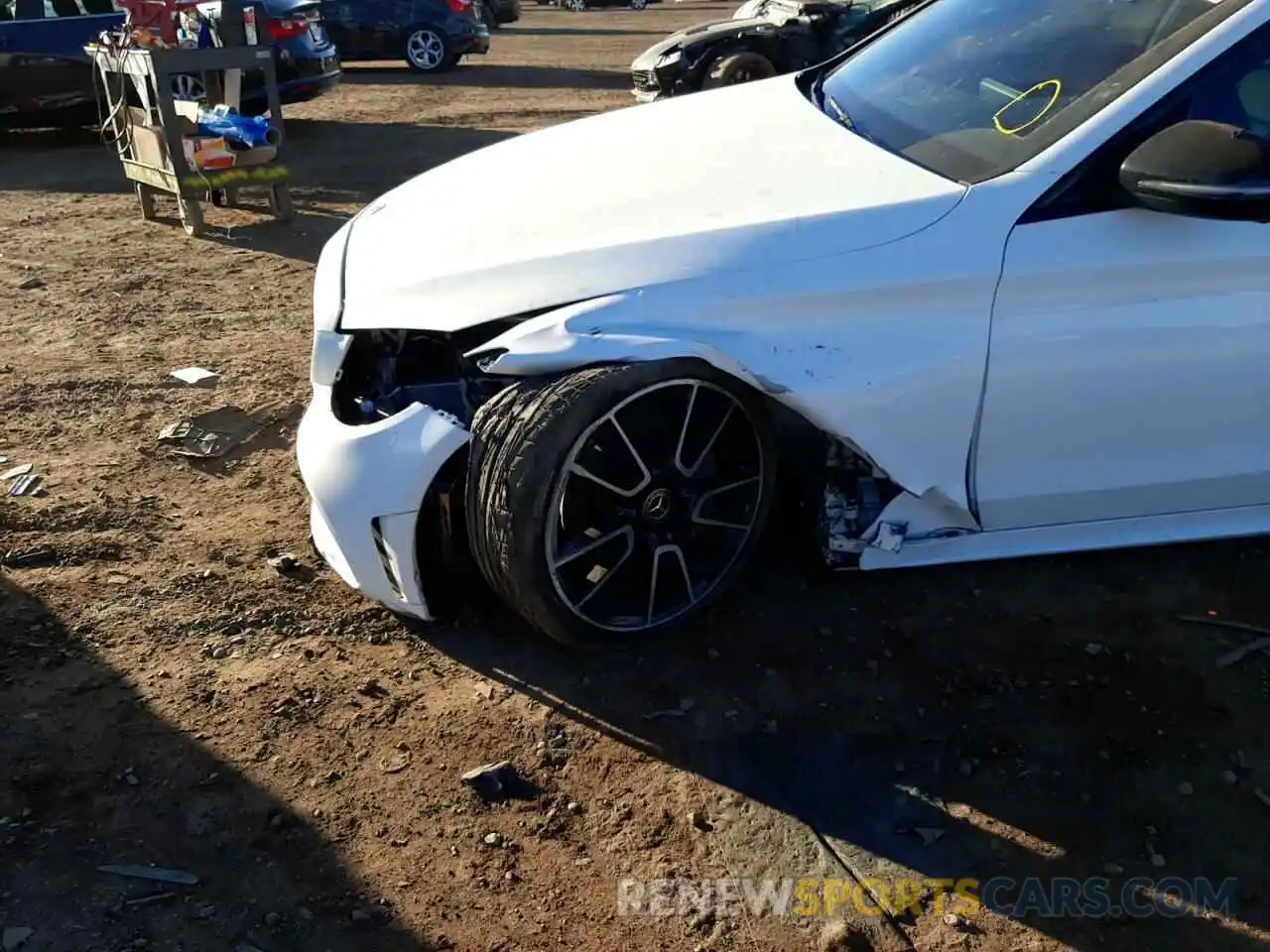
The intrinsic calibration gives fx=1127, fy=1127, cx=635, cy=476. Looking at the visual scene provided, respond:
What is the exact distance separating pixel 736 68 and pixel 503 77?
510 centimetres

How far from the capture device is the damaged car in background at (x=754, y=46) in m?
9.97

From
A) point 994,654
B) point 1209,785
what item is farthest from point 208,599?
point 1209,785

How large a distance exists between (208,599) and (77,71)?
7830mm

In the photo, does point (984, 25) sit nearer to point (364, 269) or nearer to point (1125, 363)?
point (1125, 363)

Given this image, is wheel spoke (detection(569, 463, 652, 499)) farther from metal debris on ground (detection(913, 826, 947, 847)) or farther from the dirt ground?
metal debris on ground (detection(913, 826, 947, 847))

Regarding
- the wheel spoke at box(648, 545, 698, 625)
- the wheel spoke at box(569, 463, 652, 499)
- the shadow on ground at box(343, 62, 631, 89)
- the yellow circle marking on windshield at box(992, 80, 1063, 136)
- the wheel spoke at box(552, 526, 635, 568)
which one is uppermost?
the yellow circle marking on windshield at box(992, 80, 1063, 136)

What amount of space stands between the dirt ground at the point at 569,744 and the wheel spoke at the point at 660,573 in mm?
122

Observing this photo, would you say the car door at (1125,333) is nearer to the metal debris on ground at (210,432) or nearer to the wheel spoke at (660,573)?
the wheel spoke at (660,573)

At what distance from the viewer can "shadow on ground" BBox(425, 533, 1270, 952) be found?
2.39 metres

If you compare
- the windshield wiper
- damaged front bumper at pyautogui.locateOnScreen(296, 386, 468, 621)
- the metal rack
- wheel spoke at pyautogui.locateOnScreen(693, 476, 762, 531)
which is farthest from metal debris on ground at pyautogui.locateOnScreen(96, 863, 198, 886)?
the metal rack

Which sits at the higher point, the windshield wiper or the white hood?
the windshield wiper

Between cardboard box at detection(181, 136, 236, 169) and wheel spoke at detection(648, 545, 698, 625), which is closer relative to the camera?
wheel spoke at detection(648, 545, 698, 625)

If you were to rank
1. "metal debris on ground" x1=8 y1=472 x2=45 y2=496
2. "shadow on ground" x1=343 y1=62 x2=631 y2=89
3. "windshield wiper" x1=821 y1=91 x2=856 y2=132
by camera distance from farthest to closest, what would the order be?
"shadow on ground" x1=343 y1=62 x2=631 y2=89 → "metal debris on ground" x1=8 y1=472 x2=45 y2=496 → "windshield wiper" x1=821 y1=91 x2=856 y2=132

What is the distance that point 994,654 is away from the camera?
2.97m
